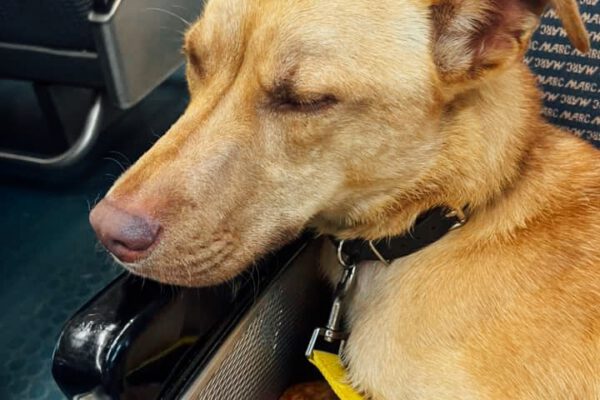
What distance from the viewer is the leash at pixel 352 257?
1207 mm

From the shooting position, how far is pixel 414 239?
4.02ft

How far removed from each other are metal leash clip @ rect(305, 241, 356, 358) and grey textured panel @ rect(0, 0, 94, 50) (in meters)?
1.08

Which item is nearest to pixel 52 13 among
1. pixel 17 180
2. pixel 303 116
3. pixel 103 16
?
pixel 103 16

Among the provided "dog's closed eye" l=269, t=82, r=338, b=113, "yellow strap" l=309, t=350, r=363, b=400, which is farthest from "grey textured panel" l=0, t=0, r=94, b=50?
"yellow strap" l=309, t=350, r=363, b=400

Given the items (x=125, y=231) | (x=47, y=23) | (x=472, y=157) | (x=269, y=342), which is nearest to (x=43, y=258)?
(x=47, y=23)

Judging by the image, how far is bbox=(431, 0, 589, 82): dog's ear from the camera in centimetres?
112

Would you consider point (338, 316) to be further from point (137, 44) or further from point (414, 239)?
point (137, 44)

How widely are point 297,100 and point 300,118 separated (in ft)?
0.11

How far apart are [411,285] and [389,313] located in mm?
70

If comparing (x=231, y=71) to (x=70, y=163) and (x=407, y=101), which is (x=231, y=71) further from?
(x=70, y=163)

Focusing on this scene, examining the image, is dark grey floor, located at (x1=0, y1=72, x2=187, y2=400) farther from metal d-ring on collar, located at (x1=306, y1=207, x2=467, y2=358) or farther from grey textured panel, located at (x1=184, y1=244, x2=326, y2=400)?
metal d-ring on collar, located at (x1=306, y1=207, x2=467, y2=358)

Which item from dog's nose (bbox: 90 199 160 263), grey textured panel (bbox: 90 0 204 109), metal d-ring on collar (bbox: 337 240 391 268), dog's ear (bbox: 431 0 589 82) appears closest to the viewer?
dog's nose (bbox: 90 199 160 263)

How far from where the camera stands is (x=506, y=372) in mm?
1098

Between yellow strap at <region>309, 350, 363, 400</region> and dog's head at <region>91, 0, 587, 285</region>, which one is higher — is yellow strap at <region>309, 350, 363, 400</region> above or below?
below
